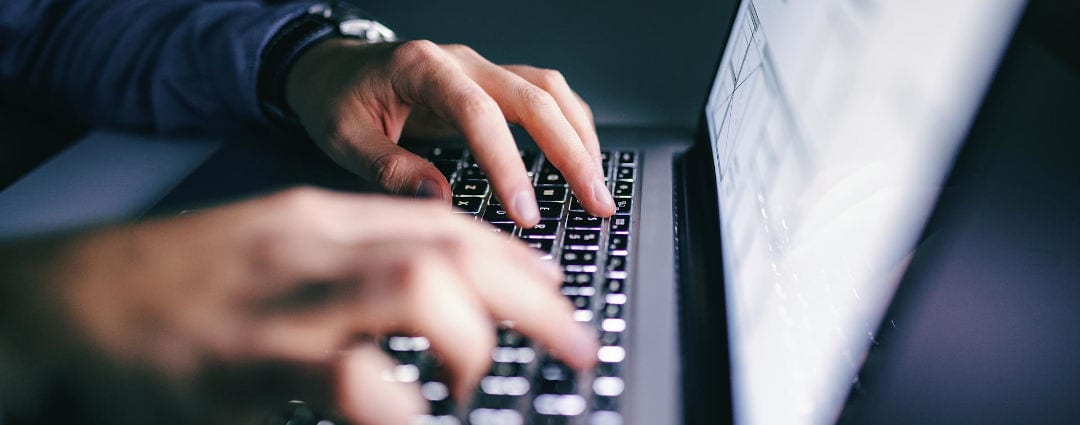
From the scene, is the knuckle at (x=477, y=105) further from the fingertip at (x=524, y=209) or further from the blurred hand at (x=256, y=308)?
the blurred hand at (x=256, y=308)

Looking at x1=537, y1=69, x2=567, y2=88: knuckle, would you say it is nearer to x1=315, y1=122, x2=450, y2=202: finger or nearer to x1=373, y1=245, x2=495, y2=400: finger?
x1=315, y1=122, x2=450, y2=202: finger

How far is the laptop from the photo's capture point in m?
0.27

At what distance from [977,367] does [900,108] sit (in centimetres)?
14

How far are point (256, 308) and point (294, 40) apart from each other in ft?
1.78

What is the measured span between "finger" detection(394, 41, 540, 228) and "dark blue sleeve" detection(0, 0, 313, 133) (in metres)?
0.23

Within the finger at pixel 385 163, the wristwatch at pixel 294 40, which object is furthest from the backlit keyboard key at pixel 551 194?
the wristwatch at pixel 294 40

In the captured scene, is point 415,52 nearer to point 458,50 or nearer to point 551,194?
point 458,50

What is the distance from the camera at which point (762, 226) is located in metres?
0.44

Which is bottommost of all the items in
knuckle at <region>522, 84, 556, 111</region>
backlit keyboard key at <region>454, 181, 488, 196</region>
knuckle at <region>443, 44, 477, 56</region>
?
backlit keyboard key at <region>454, 181, 488, 196</region>

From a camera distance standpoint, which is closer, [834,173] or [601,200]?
[834,173]

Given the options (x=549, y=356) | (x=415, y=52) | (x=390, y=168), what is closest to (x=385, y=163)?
(x=390, y=168)

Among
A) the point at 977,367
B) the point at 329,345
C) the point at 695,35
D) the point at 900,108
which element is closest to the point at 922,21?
the point at 900,108

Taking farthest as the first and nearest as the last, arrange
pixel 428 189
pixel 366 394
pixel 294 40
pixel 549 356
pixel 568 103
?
pixel 294 40, pixel 568 103, pixel 428 189, pixel 549 356, pixel 366 394

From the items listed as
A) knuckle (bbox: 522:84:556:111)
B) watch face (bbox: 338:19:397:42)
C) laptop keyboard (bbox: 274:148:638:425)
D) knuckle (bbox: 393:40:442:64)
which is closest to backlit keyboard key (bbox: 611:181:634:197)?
laptop keyboard (bbox: 274:148:638:425)
